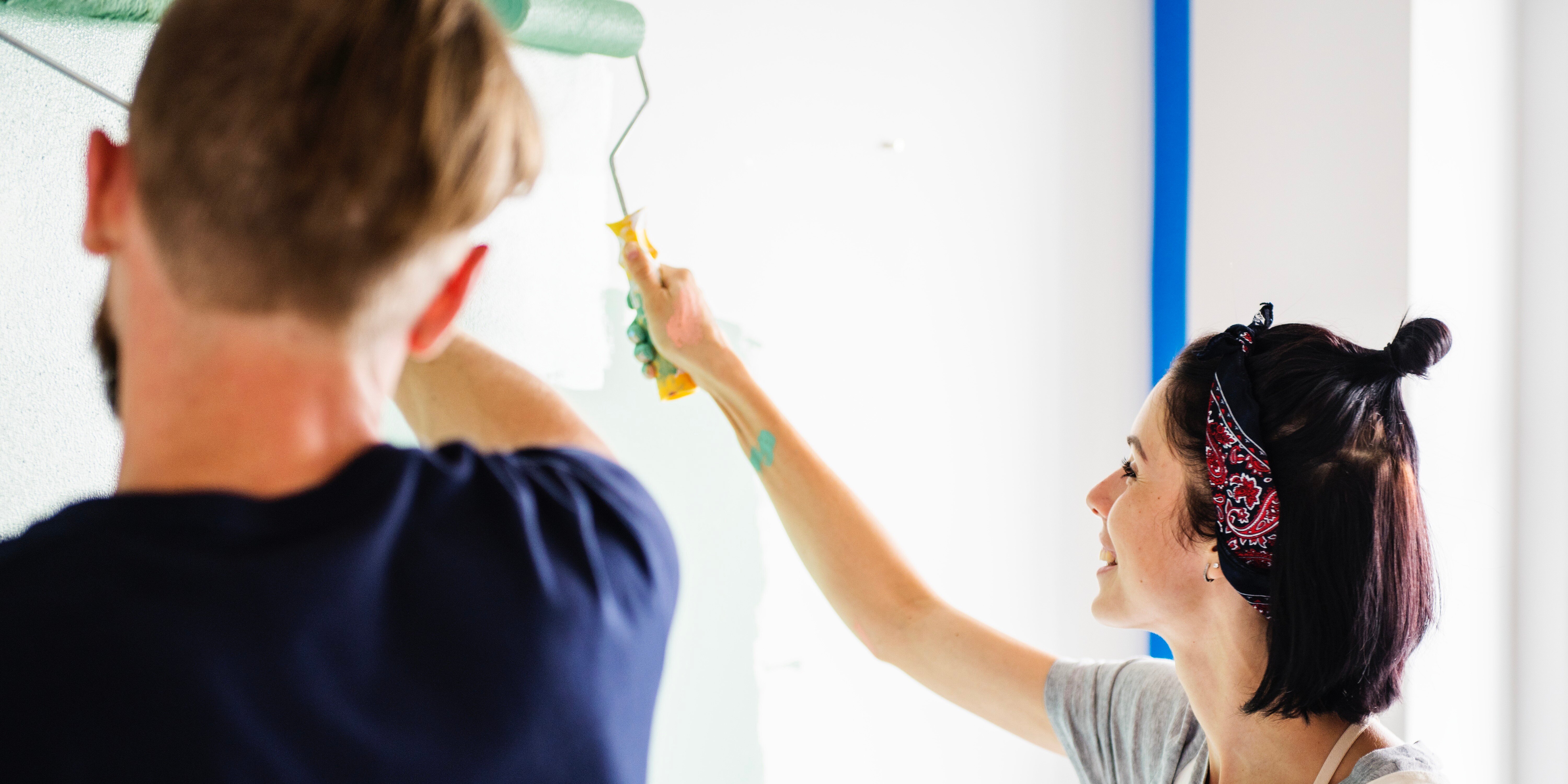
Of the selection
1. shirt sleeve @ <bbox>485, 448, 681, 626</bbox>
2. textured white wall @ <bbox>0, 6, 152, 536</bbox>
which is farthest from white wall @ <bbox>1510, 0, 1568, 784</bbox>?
textured white wall @ <bbox>0, 6, 152, 536</bbox>

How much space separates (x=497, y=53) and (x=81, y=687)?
320 mm

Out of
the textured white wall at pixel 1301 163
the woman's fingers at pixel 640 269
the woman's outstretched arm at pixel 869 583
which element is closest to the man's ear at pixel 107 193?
the woman's fingers at pixel 640 269

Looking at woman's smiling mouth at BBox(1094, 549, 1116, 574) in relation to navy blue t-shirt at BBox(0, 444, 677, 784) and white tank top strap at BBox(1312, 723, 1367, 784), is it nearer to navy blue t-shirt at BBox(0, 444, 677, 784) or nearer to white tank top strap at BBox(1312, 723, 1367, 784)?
white tank top strap at BBox(1312, 723, 1367, 784)

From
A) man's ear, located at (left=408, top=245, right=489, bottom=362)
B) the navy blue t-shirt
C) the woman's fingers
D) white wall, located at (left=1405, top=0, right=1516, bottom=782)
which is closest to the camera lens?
the navy blue t-shirt

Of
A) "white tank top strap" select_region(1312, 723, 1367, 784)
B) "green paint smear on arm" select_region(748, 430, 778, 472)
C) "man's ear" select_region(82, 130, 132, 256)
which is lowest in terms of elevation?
A: "white tank top strap" select_region(1312, 723, 1367, 784)

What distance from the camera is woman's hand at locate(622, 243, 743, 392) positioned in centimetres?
113

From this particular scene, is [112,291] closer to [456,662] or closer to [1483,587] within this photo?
[456,662]

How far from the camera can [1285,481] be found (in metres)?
1.00

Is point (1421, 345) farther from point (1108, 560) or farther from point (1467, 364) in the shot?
point (1467, 364)

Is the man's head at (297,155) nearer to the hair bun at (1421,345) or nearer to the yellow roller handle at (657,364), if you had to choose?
the yellow roller handle at (657,364)

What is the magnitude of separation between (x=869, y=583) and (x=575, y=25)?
0.71m

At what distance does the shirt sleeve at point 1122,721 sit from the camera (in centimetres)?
117

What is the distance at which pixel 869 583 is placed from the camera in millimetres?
1286

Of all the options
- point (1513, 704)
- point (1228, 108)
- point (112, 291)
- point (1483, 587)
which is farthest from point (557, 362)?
point (1513, 704)
